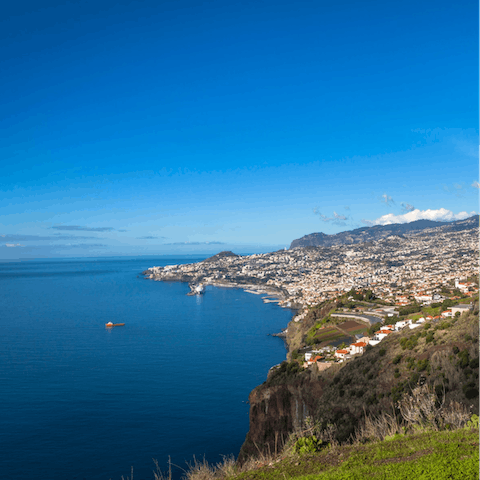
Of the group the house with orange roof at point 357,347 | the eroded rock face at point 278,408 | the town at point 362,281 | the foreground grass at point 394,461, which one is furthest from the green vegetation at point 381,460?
the house with orange roof at point 357,347

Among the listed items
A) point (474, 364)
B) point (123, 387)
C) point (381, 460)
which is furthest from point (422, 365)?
point (123, 387)

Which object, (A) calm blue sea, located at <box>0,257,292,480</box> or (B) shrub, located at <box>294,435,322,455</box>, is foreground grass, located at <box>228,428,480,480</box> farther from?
(A) calm blue sea, located at <box>0,257,292,480</box>

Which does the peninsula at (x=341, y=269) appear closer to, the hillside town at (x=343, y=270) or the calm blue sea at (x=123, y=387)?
the hillside town at (x=343, y=270)

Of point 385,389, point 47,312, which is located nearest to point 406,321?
point 385,389

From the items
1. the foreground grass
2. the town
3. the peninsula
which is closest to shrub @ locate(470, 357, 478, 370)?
the foreground grass

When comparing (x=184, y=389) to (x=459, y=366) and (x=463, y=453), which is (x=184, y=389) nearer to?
(x=459, y=366)
